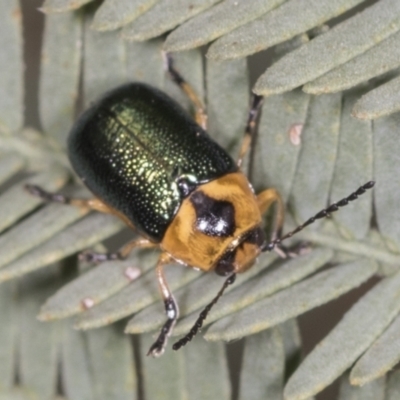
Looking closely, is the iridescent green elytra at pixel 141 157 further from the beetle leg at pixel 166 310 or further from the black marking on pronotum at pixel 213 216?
the beetle leg at pixel 166 310

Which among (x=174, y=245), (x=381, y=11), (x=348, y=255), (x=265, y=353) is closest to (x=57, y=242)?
(x=174, y=245)

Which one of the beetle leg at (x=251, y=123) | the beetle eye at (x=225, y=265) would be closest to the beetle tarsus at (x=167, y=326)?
the beetle eye at (x=225, y=265)

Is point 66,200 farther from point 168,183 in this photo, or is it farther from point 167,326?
point 167,326

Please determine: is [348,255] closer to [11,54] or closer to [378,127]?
[378,127]

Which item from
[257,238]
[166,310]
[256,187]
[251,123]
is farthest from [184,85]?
[166,310]

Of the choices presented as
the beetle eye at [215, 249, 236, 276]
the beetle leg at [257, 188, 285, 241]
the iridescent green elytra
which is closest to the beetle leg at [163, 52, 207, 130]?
the iridescent green elytra

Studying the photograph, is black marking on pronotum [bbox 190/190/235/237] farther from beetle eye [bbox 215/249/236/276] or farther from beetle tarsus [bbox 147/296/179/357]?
beetle tarsus [bbox 147/296/179/357]

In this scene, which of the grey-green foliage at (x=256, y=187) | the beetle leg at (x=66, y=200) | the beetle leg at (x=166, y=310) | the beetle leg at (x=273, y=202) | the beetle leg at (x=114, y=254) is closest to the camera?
the grey-green foliage at (x=256, y=187)
